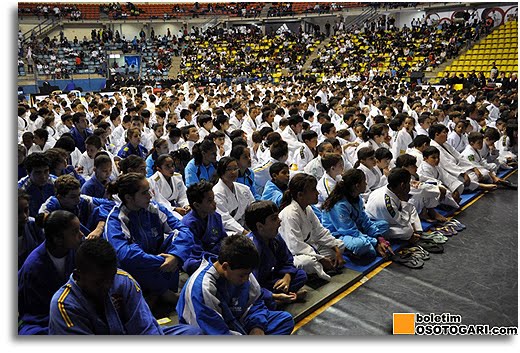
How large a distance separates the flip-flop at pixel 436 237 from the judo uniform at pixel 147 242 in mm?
2577

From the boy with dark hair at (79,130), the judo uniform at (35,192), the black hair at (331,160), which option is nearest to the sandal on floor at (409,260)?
the black hair at (331,160)

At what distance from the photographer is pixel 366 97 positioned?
1250 centimetres

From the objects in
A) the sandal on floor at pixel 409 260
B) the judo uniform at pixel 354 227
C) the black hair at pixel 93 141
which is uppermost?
the black hair at pixel 93 141

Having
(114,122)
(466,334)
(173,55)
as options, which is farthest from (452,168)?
(173,55)

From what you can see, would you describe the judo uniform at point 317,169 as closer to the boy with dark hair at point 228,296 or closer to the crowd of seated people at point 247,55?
the boy with dark hair at point 228,296

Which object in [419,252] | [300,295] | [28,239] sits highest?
[28,239]

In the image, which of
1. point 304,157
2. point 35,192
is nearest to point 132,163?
point 35,192

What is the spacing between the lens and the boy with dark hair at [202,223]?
3516 mm

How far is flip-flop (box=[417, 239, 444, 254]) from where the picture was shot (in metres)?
4.54

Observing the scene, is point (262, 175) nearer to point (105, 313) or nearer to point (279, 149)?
point (279, 149)

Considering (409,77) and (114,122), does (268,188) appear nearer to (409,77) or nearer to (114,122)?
(114,122)

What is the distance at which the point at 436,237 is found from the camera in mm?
4840

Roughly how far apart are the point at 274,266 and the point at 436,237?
2.14 meters

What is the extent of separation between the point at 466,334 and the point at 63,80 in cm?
1827
